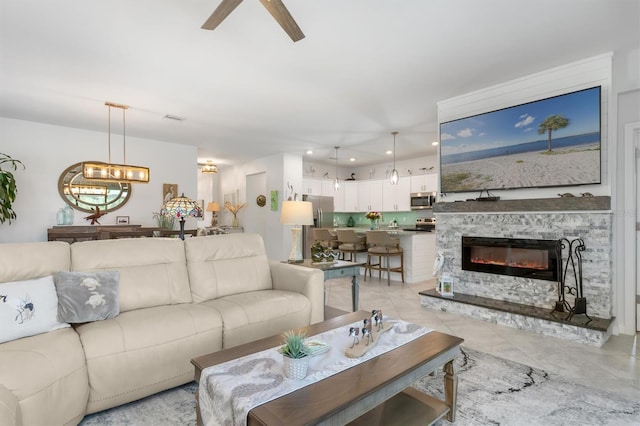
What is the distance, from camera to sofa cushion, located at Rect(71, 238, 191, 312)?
245 cm

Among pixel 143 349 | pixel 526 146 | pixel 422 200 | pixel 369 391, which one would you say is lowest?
pixel 143 349

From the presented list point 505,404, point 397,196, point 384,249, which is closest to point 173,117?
point 384,249

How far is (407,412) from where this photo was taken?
1.77 m

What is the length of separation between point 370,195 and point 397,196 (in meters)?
0.77

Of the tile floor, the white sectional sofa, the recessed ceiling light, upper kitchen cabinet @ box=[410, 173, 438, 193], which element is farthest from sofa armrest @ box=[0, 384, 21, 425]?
upper kitchen cabinet @ box=[410, 173, 438, 193]

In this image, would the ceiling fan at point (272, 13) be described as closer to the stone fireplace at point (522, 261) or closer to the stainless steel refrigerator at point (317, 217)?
the stone fireplace at point (522, 261)

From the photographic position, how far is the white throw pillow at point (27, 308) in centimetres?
185

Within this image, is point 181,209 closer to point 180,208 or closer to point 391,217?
point 180,208

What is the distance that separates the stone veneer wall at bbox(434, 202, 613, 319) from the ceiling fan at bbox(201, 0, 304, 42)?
3126 mm

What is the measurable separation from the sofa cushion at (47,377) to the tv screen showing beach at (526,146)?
13.5ft

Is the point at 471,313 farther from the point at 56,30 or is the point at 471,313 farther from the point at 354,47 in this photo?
the point at 56,30

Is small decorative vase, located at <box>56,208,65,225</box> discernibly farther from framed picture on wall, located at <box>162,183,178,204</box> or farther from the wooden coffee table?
the wooden coffee table

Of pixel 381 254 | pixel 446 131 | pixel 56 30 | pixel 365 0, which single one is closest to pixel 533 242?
pixel 446 131

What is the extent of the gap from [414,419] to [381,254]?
4.12 meters
